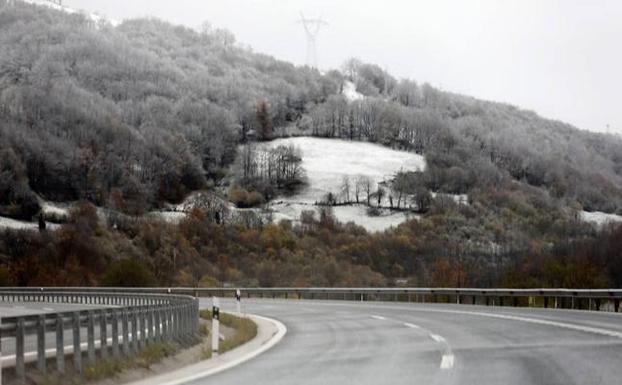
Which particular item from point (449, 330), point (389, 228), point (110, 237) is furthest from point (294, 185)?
point (449, 330)

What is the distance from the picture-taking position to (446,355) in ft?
50.6

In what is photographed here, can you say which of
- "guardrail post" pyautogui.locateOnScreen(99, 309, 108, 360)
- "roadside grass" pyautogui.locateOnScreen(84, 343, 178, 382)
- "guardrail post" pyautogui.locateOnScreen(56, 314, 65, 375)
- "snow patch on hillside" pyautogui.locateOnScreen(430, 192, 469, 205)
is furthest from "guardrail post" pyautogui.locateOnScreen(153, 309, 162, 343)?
"snow patch on hillside" pyautogui.locateOnScreen(430, 192, 469, 205)

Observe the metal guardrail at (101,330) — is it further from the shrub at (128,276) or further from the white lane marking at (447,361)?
the shrub at (128,276)

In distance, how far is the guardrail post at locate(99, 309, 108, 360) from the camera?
14438mm

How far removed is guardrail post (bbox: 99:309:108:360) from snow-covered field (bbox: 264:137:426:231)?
432 feet

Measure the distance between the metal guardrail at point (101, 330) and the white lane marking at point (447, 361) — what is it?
16.9ft

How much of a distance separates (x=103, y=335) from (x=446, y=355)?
5.58 m

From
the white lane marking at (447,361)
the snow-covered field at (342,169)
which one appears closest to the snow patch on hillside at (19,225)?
the snow-covered field at (342,169)

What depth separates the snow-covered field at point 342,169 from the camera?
155 metres

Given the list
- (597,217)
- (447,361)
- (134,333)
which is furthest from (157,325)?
(597,217)

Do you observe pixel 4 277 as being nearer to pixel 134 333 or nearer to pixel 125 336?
pixel 134 333

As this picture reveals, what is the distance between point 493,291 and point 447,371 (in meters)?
29.6

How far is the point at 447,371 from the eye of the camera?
12.9m

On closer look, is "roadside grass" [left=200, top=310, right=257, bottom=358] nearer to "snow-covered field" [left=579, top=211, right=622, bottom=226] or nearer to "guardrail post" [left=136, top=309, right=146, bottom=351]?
"guardrail post" [left=136, top=309, right=146, bottom=351]
